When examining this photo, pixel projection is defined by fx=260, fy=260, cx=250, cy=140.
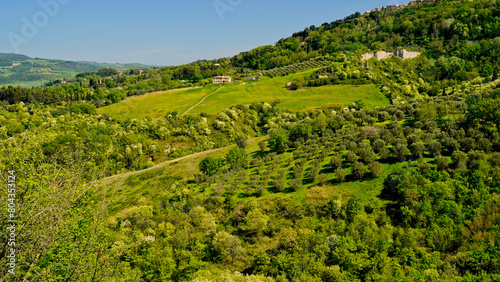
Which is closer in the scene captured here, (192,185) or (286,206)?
(286,206)

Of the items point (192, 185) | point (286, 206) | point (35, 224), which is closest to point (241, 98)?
point (192, 185)

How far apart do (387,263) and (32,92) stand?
521 feet

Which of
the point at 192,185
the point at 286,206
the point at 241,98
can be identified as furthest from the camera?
the point at 241,98

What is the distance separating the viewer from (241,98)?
12425 centimetres

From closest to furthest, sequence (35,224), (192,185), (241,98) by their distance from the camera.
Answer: (35,224), (192,185), (241,98)

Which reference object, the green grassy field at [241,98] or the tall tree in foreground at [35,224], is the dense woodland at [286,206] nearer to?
the tall tree in foreground at [35,224]

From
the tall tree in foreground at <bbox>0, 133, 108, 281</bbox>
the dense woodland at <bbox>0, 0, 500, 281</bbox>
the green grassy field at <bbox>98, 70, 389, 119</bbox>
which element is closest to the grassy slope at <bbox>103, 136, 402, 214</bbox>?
the dense woodland at <bbox>0, 0, 500, 281</bbox>

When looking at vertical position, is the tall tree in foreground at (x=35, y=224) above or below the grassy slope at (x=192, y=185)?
above

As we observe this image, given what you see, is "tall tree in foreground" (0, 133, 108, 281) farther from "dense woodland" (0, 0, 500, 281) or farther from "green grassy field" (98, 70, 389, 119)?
"green grassy field" (98, 70, 389, 119)

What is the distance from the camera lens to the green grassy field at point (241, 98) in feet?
351

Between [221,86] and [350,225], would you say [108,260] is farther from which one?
[221,86]

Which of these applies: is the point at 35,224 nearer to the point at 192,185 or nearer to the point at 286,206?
the point at 286,206

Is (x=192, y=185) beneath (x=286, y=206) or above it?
beneath

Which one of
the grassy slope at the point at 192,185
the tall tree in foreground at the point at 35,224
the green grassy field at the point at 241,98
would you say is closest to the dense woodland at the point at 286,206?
the tall tree in foreground at the point at 35,224
